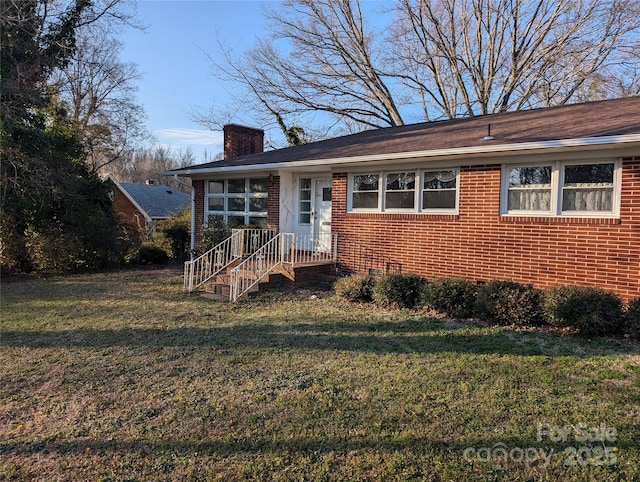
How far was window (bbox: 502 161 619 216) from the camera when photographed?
22.9 ft

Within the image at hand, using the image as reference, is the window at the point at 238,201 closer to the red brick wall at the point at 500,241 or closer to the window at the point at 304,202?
the window at the point at 304,202

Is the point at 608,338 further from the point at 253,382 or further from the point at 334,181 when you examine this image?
the point at 334,181

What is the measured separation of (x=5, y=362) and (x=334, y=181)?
7.26 metres

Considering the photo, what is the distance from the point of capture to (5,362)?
517 centimetres

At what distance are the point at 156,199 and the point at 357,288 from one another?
74.3 feet

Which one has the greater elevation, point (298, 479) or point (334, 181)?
point (334, 181)

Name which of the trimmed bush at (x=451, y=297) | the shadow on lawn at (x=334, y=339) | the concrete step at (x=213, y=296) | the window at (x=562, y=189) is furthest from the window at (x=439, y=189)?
the concrete step at (x=213, y=296)

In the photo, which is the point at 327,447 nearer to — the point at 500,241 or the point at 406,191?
the point at 500,241

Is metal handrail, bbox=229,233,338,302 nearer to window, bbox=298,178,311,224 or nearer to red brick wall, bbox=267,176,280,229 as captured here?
window, bbox=298,178,311,224

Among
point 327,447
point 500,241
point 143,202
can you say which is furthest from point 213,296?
point 143,202

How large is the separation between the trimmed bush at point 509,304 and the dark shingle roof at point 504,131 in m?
2.49

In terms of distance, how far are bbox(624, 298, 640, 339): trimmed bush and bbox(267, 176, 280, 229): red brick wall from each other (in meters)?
7.98

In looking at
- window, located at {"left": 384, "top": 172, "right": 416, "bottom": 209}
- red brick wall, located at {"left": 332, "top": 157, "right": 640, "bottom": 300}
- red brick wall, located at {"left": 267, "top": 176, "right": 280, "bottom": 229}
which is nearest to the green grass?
red brick wall, located at {"left": 332, "top": 157, "right": 640, "bottom": 300}

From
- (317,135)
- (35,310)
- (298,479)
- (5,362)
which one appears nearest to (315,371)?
(298,479)
